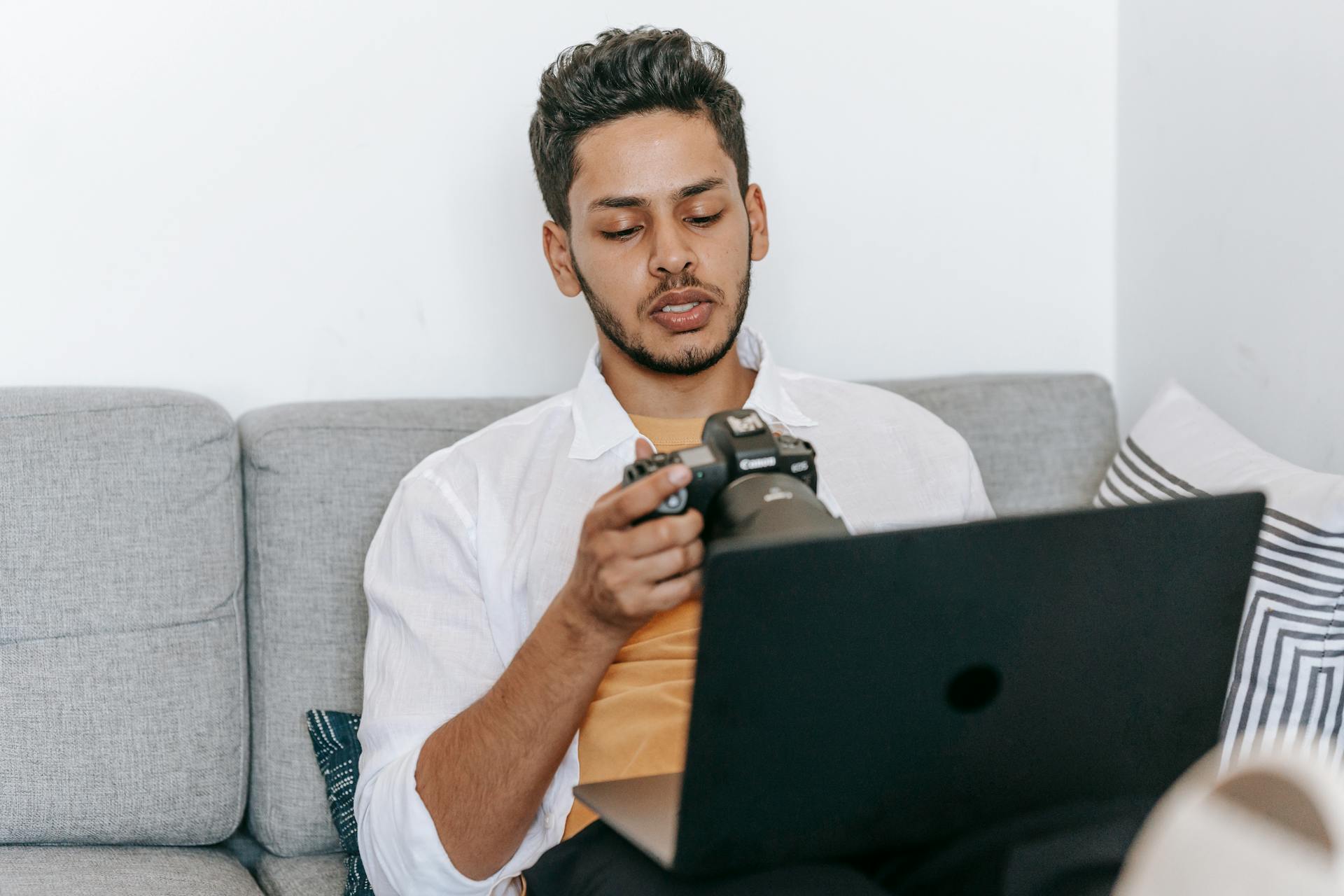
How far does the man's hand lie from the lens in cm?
84

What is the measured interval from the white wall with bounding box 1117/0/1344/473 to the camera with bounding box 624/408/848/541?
34.5 inches

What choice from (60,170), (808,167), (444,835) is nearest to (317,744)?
(444,835)

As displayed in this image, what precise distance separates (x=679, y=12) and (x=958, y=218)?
0.49 metres

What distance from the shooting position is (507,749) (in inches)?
41.6

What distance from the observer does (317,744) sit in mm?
1379

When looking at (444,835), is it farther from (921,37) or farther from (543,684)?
(921,37)

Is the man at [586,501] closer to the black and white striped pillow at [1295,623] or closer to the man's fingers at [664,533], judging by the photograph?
the man's fingers at [664,533]

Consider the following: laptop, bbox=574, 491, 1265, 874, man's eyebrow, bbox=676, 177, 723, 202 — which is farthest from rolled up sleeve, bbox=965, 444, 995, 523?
laptop, bbox=574, 491, 1265, 874

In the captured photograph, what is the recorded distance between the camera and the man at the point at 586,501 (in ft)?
3.49

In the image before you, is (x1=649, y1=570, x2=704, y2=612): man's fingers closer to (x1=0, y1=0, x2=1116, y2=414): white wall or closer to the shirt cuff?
the shirt cuff

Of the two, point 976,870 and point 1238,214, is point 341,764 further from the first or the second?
point 1238,214

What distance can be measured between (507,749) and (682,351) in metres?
0.47

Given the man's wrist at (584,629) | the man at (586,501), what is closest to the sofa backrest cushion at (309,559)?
the man at (586,501)

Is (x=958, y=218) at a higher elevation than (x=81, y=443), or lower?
higher
